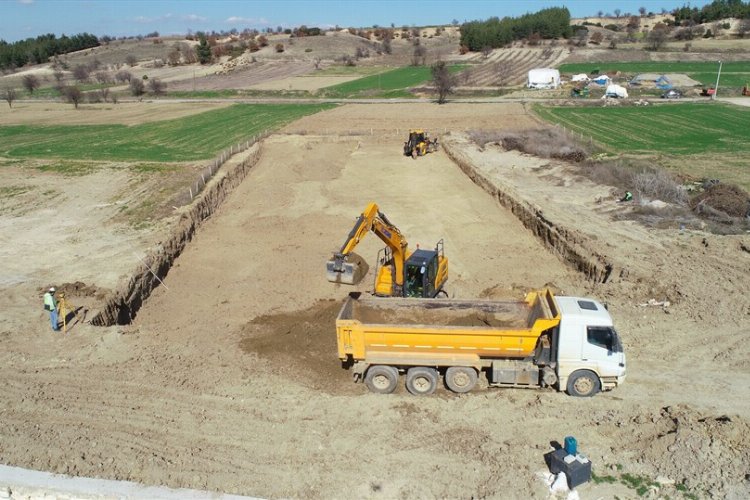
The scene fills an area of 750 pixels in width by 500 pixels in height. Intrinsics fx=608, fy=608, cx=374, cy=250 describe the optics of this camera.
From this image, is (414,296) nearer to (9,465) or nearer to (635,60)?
(9,465)

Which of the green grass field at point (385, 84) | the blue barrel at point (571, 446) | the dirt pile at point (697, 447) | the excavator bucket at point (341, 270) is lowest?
the green grass field at point (385, 84)

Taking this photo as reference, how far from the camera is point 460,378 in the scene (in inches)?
548

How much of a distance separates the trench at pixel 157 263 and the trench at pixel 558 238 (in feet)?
46.8

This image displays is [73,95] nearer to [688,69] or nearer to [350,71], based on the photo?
[350,71]

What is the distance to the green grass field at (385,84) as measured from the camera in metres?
82.2

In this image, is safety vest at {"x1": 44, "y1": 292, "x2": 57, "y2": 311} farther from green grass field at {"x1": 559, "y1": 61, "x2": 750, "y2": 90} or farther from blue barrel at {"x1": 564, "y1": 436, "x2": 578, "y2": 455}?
green grass field at {"x1": 559, "y1": 61, "x2": 750, "y2": 90}

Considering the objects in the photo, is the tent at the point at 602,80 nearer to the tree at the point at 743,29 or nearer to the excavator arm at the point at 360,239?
the excavator arm at the point at 360,239

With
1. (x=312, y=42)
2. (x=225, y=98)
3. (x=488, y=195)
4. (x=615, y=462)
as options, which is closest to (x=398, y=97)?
(x=225, y=98)

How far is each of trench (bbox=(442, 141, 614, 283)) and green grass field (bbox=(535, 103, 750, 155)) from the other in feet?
52.3

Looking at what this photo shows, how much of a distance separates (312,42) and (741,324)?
488 ft

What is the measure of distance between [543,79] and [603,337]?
2880 inches

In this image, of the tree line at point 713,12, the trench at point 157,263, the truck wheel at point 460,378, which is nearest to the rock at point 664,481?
the truck wheel at point 460,378

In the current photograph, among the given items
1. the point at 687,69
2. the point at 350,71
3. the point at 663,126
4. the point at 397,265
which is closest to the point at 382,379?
the point at 397,265

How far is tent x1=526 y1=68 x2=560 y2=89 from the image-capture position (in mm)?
79750
